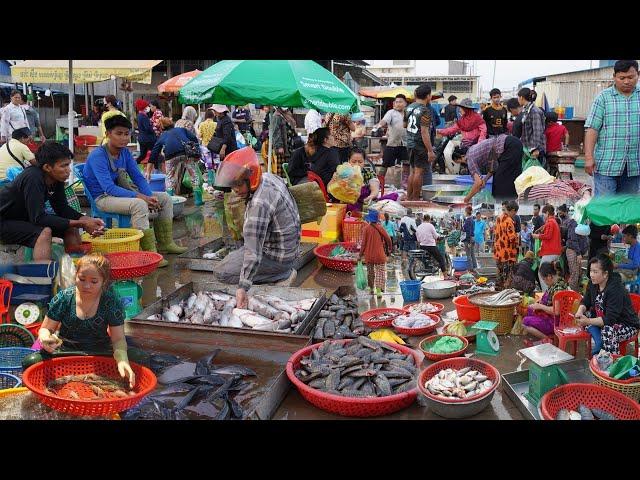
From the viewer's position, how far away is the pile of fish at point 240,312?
16.4ft

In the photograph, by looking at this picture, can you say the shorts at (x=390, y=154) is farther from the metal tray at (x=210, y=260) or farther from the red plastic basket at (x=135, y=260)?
the red plastic basket at (x=135, y=260)

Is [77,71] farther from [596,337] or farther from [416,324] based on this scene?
[596,337]

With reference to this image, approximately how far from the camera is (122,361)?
372 cm

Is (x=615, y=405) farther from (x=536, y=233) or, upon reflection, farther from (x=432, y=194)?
(x=432, y=194)

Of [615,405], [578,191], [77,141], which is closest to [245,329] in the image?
[615,405]

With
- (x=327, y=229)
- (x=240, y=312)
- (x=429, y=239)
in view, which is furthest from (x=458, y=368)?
(x=327, y=229)

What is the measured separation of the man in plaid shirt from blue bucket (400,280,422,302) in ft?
6.46

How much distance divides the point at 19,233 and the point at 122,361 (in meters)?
2.20

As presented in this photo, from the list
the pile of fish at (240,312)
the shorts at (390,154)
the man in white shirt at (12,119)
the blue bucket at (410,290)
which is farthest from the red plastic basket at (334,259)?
the man in white shirt at (12,119)

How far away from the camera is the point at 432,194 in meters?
10.4

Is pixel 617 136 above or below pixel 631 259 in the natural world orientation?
above

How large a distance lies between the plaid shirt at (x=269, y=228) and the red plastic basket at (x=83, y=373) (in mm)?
→ 1590

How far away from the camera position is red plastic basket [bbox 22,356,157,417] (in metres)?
3.35

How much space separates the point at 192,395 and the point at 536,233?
152 inches
